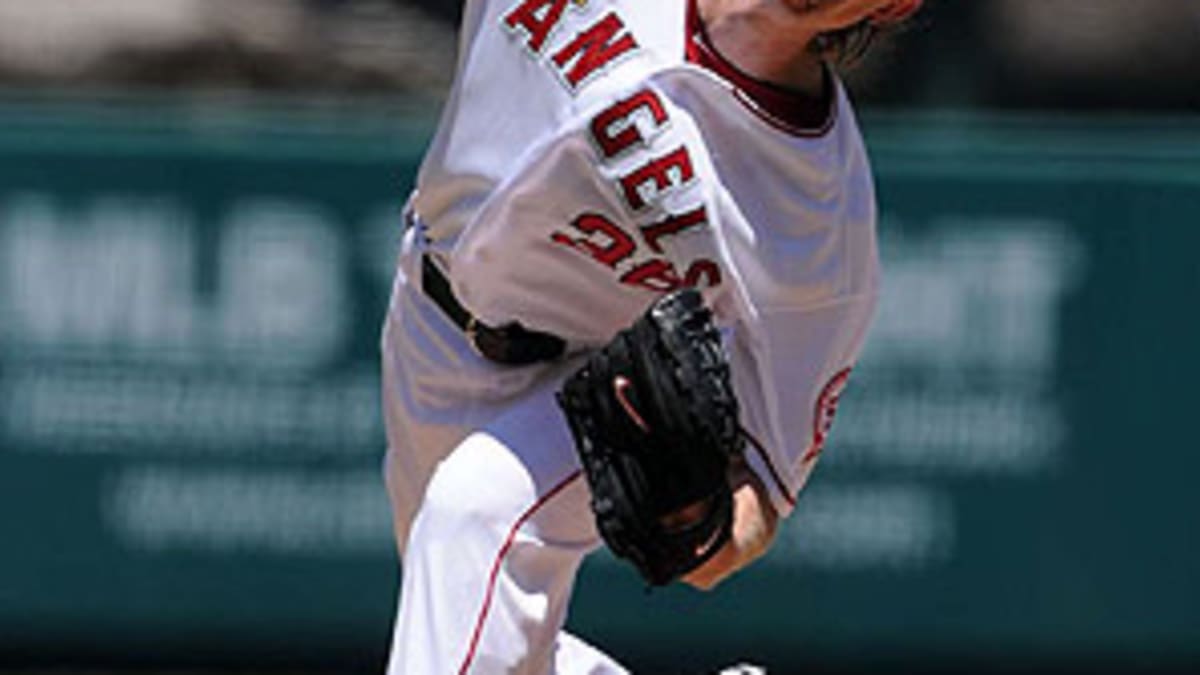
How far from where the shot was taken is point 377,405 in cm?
595

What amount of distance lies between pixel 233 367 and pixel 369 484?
38cm

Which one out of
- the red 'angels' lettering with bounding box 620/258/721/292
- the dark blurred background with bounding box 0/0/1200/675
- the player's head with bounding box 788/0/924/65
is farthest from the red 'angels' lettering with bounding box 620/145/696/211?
the dark blurred background with bounding box 0/0/1200/675

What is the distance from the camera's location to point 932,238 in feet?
19.8

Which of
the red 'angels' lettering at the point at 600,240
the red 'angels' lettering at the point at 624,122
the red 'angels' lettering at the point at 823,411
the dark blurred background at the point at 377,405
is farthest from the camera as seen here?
the dark blurred background at the point at 377,405

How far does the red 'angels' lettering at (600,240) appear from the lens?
143 inches

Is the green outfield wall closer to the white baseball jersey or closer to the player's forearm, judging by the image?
the white baseball jersey

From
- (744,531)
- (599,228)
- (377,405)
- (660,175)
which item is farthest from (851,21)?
(377,405)

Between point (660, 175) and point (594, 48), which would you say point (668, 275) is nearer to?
point (660, 175)

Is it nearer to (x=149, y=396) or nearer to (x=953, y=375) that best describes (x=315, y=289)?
(x=149, y=396)

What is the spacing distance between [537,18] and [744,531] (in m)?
0.73

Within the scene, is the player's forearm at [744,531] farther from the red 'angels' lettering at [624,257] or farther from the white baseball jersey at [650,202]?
the red 'angels' lettering at [624,257]

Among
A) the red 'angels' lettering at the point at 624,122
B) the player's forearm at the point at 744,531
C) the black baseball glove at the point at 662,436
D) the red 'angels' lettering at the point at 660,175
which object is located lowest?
the player's forearm at the point at 744,531

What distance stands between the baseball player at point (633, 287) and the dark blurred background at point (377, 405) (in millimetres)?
2099

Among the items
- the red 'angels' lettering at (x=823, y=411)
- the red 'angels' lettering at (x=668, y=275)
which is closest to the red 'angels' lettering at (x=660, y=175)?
the red 'angels' lettering at (x=668, y=275)
